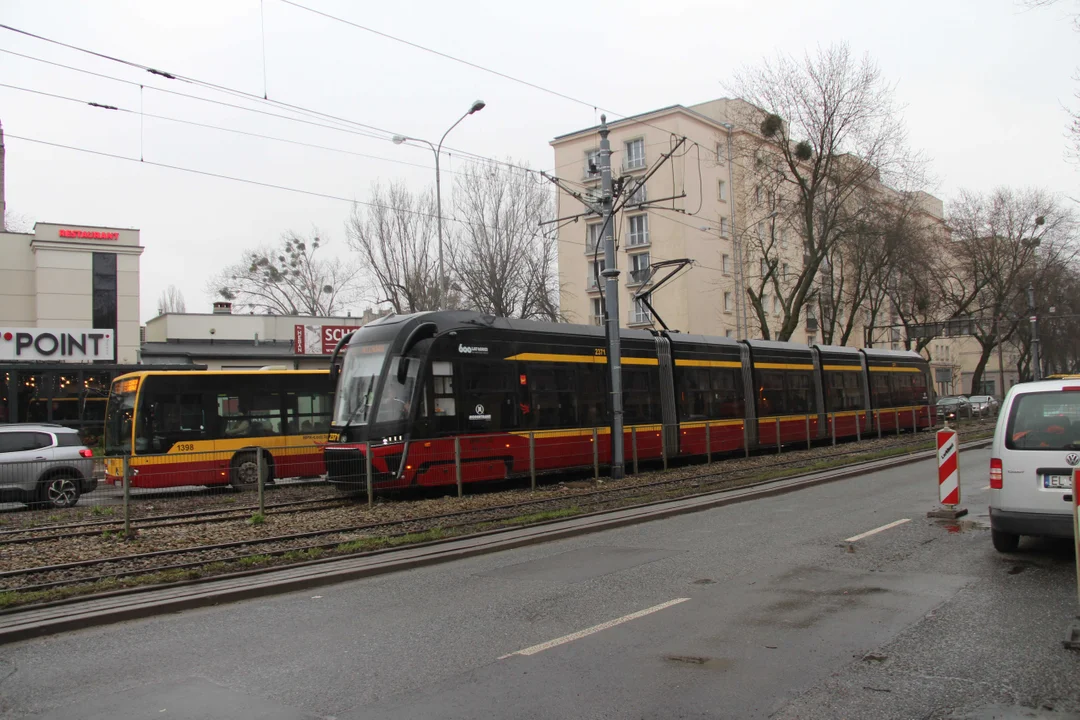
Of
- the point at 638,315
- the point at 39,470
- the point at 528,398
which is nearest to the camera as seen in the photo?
the point at 39,470

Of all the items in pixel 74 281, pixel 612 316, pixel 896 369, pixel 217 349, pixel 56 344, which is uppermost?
pixel 74 281

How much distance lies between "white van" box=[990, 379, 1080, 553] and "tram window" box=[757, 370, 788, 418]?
1734 centimetres

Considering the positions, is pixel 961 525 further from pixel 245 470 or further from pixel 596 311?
pixel 596 311

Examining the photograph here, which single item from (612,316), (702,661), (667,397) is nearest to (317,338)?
(667,397)

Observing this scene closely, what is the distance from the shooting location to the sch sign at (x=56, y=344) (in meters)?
30.7

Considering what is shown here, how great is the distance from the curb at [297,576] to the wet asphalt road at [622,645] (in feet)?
0.72

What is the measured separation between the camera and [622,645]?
5891mm

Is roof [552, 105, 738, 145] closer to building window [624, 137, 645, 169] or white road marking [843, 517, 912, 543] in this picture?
building window [624, 137, 645, 169]

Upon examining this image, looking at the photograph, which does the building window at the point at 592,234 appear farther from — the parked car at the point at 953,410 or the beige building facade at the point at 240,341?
the parked car at the point at 953,410

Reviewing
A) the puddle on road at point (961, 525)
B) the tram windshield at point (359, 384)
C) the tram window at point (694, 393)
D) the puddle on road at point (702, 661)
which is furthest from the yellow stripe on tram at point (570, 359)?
the puddle on road at point (702, 661)

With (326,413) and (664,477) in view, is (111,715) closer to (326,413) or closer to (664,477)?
(664,477)

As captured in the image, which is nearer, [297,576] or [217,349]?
[297,576]

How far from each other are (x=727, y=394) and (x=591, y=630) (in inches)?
736

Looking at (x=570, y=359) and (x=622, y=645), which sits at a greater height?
(x=570, y=359)
